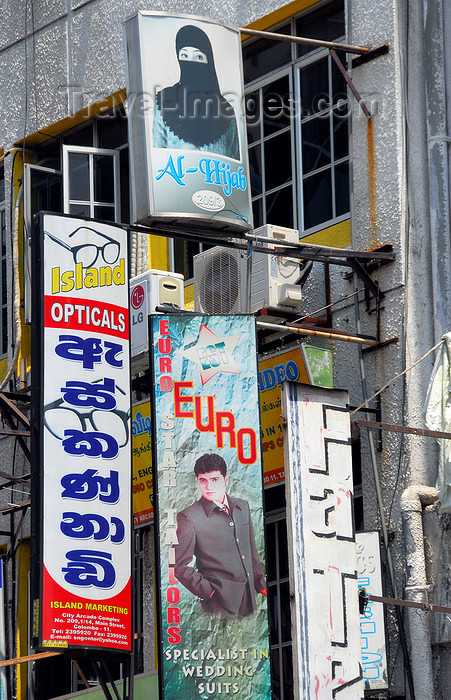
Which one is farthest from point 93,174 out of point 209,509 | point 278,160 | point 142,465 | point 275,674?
point 275,674

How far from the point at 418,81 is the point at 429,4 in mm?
708

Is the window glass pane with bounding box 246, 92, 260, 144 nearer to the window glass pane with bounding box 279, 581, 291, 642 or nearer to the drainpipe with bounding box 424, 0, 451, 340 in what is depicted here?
the drainpipe with bounding box 424, 0, 451, 340

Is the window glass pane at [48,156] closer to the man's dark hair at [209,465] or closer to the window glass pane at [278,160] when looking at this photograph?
the window glass pane at [278,160]

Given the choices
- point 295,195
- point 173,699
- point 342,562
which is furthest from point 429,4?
point 173,699

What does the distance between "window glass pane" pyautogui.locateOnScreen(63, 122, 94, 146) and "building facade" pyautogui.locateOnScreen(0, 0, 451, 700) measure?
0.02m

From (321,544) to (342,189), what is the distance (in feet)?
14.1

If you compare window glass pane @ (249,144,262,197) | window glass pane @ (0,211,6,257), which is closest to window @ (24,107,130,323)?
window glass pane @ (0,211,6,257)

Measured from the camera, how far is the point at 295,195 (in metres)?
15.6

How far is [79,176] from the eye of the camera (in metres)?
17.8

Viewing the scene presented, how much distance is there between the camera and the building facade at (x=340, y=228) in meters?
13.4

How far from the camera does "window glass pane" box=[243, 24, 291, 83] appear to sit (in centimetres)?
1617

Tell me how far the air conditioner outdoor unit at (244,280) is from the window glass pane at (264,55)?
2.44 m

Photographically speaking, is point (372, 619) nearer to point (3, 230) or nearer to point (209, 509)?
point (209, 509)

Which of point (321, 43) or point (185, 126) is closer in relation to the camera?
point (185, 126)
